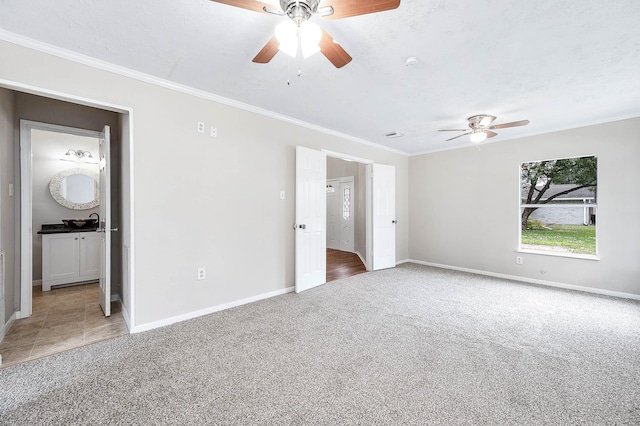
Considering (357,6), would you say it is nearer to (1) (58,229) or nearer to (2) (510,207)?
(2) (510,207)

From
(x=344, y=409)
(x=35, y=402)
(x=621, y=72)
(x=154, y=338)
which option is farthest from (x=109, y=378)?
(x=621, y=72)

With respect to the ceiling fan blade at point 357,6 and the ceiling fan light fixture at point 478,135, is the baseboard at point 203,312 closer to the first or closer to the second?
the ceiling fan blade at point 357,6

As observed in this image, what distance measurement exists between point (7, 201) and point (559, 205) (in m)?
7.15

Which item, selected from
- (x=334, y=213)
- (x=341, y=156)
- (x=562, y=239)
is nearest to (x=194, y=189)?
(x=341, y=156)

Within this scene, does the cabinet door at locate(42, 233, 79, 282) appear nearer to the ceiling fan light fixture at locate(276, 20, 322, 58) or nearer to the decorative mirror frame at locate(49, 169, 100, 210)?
the decorative mirror frame at locate(49, 169, 100, 210)

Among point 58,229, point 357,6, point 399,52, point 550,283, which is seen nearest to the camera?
point 357,6

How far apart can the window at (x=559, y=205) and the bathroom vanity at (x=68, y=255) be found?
285 inches

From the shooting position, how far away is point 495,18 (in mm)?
1776

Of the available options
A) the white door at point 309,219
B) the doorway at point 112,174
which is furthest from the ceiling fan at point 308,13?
the white door at point 309,219

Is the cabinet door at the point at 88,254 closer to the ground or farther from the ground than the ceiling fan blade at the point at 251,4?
closer to the ground

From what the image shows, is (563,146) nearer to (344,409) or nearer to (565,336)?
(565,336)

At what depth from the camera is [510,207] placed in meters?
4.59

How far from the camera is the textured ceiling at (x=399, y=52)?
1.74m

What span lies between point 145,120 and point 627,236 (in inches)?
246
